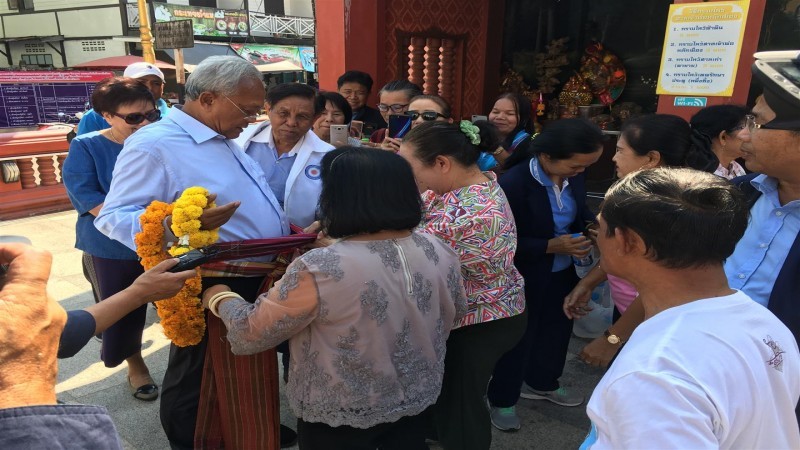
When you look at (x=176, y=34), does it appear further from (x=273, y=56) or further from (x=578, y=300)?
(x=273, y=56)

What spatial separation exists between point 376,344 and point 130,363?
7.49 ft

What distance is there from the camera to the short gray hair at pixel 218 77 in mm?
2047

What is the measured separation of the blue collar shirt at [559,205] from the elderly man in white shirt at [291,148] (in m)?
1.13

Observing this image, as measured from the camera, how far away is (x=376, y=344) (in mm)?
1566

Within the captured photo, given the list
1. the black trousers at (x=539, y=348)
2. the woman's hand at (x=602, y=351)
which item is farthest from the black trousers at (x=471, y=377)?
the black trousers at (x=539, y=348)

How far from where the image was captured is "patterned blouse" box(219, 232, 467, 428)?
4.91 ft

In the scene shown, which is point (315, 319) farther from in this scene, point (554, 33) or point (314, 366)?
point (554, 33)

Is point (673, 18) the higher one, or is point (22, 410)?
point (673, 18)

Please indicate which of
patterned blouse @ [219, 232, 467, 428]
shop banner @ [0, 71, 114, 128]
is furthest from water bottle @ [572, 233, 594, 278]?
shop banner @ [0, 71, 114, 128]

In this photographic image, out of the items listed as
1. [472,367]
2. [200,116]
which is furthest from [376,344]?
[200,116]

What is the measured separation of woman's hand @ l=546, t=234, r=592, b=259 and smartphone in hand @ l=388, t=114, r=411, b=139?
119 cm

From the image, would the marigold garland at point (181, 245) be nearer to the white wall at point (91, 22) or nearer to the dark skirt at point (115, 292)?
the dark skirt at point (115, 292)

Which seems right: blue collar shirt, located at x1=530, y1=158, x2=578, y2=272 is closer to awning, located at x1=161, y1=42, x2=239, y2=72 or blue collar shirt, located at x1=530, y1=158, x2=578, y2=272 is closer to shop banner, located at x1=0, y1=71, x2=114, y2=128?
shop banner, located at x1=0, y1=71, x2=114, y2=128

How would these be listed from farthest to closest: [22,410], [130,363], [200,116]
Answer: [130,363]
[200,116]
[22,410]
